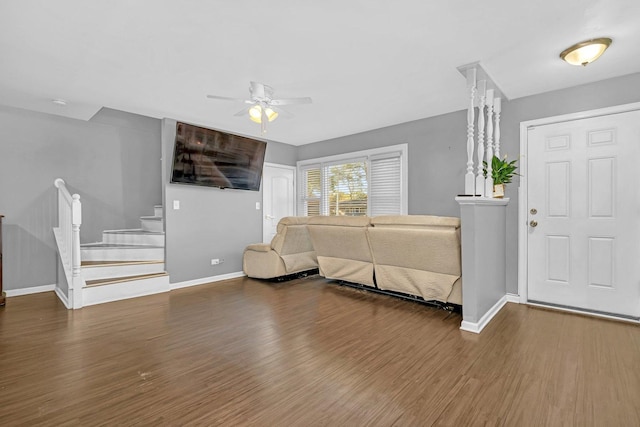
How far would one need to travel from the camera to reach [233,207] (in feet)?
17.2

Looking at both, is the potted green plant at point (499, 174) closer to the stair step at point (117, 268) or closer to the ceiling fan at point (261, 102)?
the ceiling fan at point (261, 102)

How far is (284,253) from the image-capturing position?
4.72 m

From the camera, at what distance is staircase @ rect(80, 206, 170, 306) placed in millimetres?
3732

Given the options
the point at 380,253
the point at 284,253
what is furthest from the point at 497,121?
the point at 284,253

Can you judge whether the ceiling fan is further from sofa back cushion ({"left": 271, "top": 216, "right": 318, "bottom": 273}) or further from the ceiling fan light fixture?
sofa back cushion ({"left": 271, "top": 216, "right": 318, "bottom": 273})

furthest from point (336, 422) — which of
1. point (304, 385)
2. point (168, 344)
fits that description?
point (168, 344)

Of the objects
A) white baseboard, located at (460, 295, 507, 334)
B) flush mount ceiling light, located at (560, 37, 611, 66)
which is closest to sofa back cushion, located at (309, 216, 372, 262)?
white baseboard, located at (460, 295, 507, 334)

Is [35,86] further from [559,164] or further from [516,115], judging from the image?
[559,164]

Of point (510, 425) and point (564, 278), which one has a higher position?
point (564, 278)

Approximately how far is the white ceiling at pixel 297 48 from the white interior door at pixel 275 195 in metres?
2.08

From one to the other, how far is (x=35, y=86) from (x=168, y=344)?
3127 millimetres

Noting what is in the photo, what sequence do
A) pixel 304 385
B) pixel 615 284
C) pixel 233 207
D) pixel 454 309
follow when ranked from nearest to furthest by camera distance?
1. pixel 304 385
2. pixel 615 284
3. pixel 454 309
4. pixel 233 207

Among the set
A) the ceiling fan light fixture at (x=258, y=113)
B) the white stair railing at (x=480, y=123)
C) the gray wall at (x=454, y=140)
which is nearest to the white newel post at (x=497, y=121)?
the white stair railing at (x=480, y=123)

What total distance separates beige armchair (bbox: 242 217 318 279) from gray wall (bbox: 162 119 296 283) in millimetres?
422
